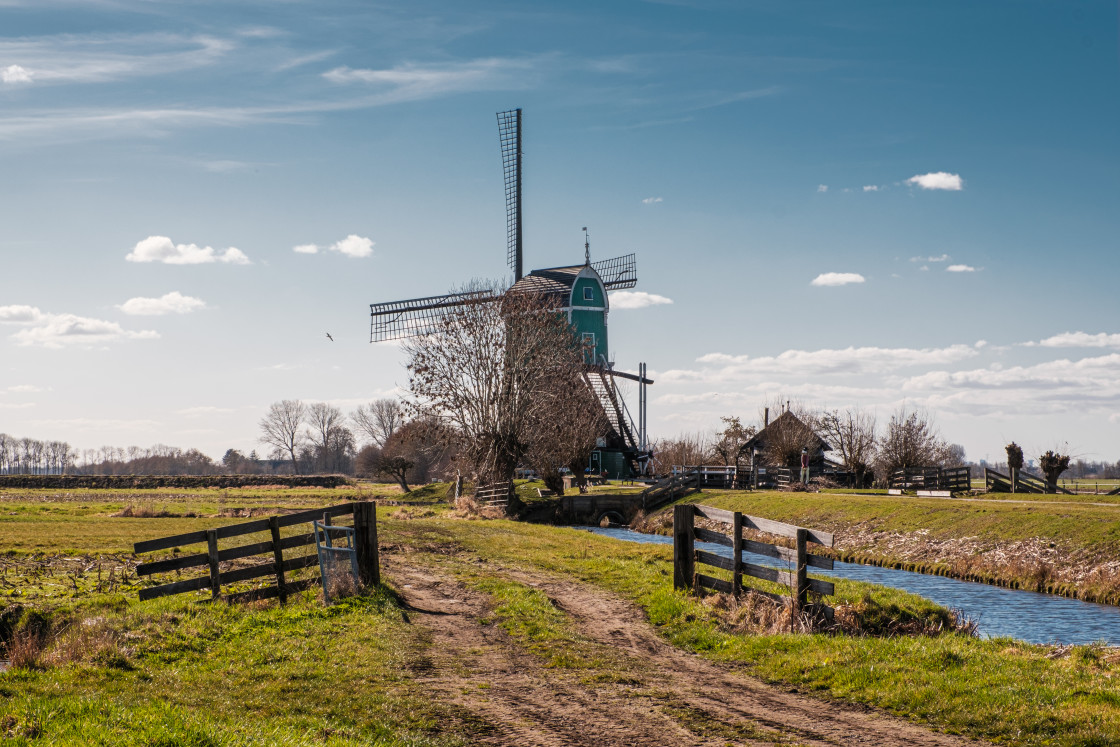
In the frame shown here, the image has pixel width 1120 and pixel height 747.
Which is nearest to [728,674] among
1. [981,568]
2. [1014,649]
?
[1014,649]

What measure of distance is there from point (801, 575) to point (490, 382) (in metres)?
34.4

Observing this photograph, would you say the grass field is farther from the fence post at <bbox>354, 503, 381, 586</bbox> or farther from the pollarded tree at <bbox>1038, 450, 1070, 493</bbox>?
the pollarded tree at <bbox>1038, 450, 1070, 493</bbox>

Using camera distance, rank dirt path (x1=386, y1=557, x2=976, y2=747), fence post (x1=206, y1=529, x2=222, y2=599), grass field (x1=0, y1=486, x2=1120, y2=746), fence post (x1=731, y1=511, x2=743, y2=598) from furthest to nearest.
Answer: fence post (x1=206, y1=529, x2=222, y2=599) → fence post (x1=731, y1=511, x2=743, y2=598) → grass field (x1=0, y1=486, x2=1120, y2=746) → dirt path (x1=386, y1=557, x2=976, y2=747)

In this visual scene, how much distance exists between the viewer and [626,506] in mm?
52969

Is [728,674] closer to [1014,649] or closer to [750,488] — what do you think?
[1014,649]

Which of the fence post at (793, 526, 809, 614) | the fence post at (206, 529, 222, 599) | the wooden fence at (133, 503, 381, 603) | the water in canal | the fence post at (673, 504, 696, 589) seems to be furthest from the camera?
the water in canal

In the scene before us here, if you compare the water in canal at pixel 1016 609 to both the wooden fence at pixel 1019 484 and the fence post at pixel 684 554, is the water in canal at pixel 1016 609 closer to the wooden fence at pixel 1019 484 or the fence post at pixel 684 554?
the fence post at pixel 684 554

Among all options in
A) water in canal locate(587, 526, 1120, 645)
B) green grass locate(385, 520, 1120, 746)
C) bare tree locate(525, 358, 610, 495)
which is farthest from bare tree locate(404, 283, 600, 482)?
green grass locate(385, 520, 1120, 746)

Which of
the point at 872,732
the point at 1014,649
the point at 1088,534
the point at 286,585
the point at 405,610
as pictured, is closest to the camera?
the point at 872,732

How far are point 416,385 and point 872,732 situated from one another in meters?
40.5

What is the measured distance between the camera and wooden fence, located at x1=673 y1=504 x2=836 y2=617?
13.4 m

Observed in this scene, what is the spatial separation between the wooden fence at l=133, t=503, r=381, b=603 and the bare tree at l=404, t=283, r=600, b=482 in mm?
29973

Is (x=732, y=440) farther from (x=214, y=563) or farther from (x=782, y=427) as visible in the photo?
(x=214, y=563)

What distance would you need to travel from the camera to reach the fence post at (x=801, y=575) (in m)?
13.3
